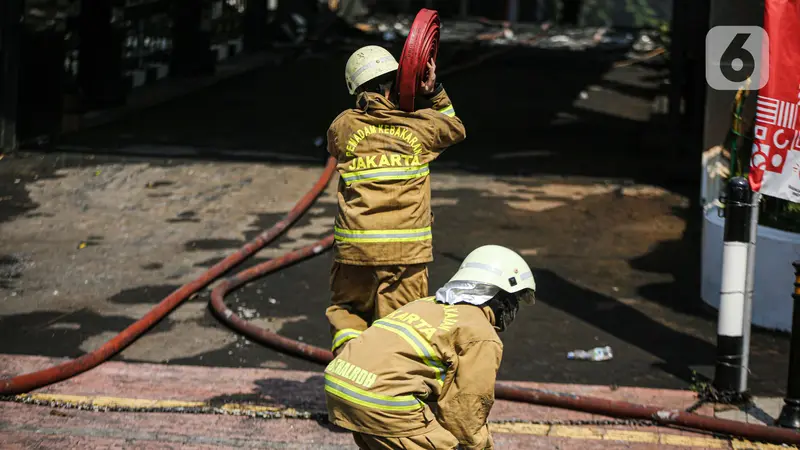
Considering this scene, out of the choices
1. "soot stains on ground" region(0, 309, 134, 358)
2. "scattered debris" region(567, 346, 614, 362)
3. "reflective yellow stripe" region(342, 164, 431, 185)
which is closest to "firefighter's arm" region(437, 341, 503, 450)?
"reflective yellow stripe" region(342, 164, 431, 185)

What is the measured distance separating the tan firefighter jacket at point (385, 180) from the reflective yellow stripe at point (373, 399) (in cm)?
144

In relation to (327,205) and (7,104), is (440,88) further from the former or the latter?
(7,104)

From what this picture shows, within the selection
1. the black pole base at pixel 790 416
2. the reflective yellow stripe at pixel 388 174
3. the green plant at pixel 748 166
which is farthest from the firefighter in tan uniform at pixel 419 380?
the green plant at pixel 748 166

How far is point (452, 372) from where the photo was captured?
178 inches

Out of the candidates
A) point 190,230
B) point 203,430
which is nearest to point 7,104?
point 190,230

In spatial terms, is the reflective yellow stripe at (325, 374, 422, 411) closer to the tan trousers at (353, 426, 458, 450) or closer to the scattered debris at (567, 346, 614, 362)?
the tan trousers at (353, 426, 458, 450)

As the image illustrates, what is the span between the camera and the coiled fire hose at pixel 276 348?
6207 millimetres

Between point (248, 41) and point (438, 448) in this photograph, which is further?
point (248, 41)

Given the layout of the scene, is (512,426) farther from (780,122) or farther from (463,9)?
(463,9)

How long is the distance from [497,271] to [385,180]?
1.26 meters

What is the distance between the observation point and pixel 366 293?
600 cm

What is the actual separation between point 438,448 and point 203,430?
6.86ft

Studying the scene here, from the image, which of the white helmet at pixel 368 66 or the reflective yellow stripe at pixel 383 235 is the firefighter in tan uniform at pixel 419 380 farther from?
the white helmet at pixel 368 66

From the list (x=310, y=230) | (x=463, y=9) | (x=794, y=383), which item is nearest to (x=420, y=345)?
(x=794, y=383)
